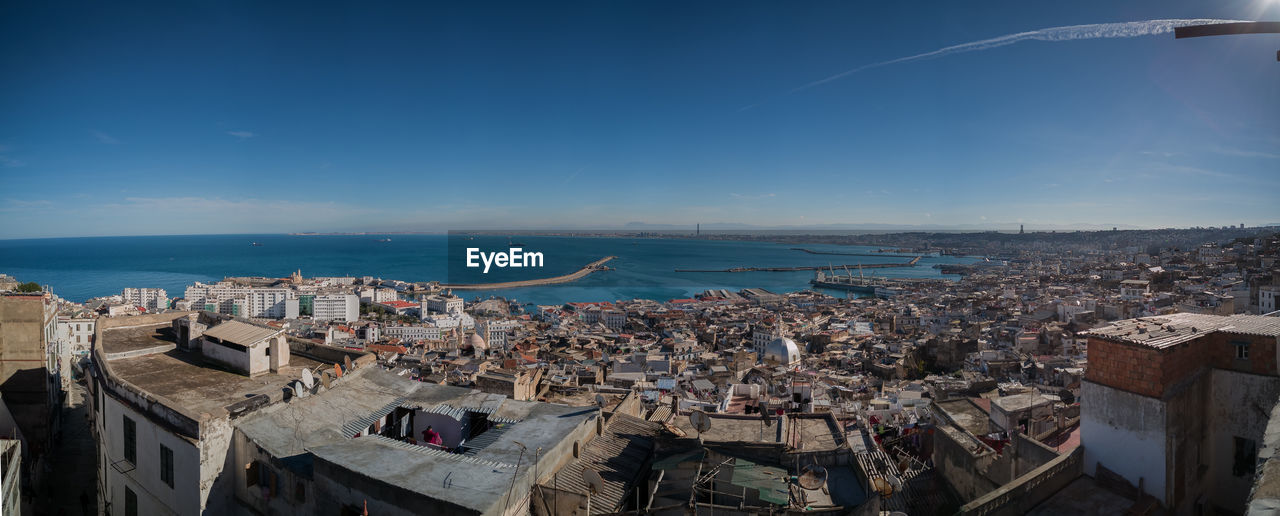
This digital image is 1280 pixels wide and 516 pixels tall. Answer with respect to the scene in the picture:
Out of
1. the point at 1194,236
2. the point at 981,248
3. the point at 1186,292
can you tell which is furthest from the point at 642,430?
the point at 981,248

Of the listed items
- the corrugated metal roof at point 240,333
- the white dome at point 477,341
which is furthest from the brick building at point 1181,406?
the white dome at point 477,341

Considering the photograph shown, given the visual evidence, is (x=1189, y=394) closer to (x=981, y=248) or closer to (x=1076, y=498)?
(x=1076, y=498)

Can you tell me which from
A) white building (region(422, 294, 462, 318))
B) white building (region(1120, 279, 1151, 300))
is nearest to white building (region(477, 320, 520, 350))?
white building (region(422, 294, 462, 318))

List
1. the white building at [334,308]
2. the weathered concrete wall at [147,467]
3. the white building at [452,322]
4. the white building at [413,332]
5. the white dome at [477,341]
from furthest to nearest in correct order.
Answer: the white building at [334,308] < the white building at [452,322] < the white building at [413,332] < the white dome at [477,341] < the weathered concrete wall at [147,467]

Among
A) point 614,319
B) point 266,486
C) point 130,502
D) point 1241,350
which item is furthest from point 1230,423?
point 614,319

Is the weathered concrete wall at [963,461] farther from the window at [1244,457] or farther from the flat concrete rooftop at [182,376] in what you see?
the flat concrete rooftop at [182,376]

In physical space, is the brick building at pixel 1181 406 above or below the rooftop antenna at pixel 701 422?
above
